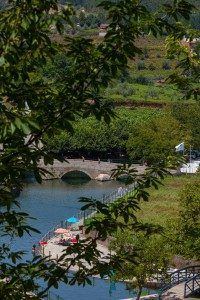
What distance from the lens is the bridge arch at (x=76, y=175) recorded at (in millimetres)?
61031

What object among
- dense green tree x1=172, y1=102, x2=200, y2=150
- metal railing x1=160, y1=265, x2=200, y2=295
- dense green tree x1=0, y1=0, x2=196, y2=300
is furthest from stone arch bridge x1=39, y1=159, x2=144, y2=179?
dense green tree x1=0, y1=0, x2=196, y2=300

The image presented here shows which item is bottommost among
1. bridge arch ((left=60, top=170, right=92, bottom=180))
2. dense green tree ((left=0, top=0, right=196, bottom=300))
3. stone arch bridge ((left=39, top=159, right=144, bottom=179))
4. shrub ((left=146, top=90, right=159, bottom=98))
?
bridge arch ((left=60, top=170, right=92, bottom=180))

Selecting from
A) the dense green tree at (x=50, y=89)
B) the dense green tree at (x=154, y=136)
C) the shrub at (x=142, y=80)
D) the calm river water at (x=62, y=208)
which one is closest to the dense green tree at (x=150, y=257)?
the calm river water at (x=62, y=208)

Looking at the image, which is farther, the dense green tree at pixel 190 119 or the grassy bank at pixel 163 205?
the dense green tree at pixel 190 119

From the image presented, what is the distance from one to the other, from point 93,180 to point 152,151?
18.0 feet

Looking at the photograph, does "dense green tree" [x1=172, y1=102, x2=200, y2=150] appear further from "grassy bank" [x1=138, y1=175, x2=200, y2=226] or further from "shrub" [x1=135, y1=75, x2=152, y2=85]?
"shrub" [x1=135, y1=75, x2=152, y2=85]

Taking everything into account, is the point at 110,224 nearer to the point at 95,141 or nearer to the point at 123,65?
the point at 123,65

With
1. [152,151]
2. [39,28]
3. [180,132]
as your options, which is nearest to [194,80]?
[39,28]

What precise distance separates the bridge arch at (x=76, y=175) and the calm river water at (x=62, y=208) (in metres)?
1.40

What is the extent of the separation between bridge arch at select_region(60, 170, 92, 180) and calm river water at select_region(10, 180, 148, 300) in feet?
4.58

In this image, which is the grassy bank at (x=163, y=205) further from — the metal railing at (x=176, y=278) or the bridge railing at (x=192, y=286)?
the bridge railing at (x=192, y=286)

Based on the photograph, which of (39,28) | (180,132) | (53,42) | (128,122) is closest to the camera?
(39,28)

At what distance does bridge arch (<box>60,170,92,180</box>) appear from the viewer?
61.0m

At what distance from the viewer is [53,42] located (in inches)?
257
